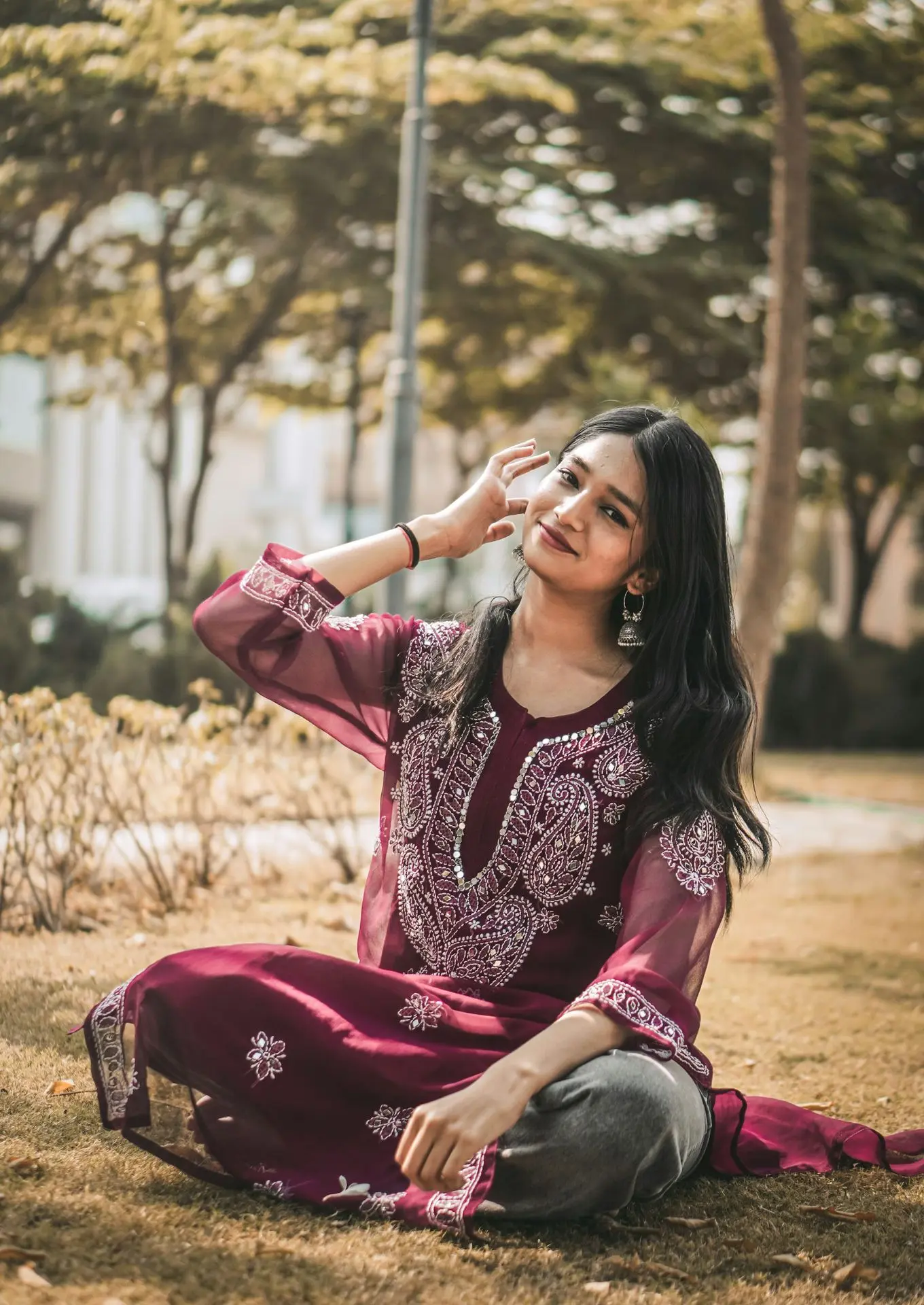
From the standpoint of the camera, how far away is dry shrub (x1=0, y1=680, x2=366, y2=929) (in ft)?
17.0

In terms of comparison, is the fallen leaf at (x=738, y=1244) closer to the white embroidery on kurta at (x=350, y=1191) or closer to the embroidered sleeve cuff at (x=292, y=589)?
the white embroidery on kurta at (x=350, y=1191)

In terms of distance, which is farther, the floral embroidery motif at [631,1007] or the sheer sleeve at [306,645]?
the sheer sleeve at [306,645]

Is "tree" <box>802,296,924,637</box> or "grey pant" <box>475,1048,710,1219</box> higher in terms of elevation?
"tree" <box>802,296,924,637</box>

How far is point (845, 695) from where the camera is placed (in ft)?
61.7

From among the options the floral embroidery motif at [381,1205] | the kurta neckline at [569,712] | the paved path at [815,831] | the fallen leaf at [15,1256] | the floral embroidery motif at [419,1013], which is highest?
the kurta neckline at [569,712]

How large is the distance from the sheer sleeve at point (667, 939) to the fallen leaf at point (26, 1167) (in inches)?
44.4

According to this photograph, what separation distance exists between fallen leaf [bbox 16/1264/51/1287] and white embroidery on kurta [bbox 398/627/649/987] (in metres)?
1.02

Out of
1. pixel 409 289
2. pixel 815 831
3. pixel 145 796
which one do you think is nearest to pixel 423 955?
pixel 145 796

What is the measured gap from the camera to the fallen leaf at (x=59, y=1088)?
134 inches

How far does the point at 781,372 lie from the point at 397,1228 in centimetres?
817

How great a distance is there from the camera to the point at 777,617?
10414mm

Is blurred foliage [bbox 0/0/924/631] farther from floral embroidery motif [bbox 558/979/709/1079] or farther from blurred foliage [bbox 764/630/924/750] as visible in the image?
floral embroidery motif [bbox 558/979/709/1079]

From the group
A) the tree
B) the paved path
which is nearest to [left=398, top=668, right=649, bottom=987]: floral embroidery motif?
the paved path

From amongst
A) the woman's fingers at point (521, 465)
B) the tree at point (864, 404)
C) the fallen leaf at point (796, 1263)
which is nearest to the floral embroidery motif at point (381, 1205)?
the fallen leaf at point (796, 1263)
